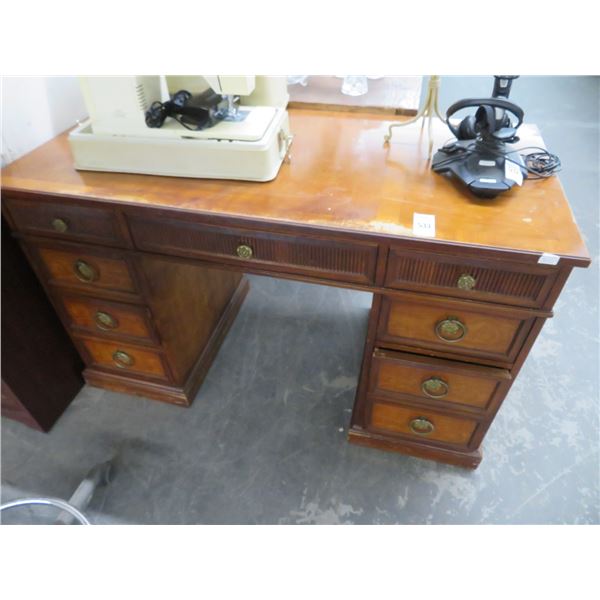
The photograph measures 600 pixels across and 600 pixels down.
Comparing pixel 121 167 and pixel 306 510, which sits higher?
pixel 121 167

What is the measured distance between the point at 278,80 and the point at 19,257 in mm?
845

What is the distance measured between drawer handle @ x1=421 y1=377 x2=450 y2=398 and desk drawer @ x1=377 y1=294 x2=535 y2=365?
88mm

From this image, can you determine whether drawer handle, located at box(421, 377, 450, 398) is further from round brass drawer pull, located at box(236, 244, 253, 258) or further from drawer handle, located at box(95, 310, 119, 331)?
drawer handle, located at box(95, 310, 119, 331)

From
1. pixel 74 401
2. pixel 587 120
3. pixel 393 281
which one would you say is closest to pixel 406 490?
pixel 393 281

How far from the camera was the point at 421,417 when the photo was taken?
1121 millimetres

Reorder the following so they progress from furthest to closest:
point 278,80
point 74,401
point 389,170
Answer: point 74,401, point 278,80, point 389,170

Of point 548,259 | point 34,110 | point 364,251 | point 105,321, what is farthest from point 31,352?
point 548,259

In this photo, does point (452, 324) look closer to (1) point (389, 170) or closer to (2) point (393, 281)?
(2) point (393, 281)

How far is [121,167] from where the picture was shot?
95 cm

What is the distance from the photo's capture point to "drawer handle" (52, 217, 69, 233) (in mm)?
963

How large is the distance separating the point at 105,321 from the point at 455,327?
952 mm

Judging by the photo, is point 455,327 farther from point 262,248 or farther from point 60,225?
point 60,225

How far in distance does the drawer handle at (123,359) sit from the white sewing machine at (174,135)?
0.59 m

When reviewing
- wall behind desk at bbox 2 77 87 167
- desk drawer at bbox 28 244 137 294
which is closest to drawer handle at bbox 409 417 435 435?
desk drawer at bbox 28 244 137 294
